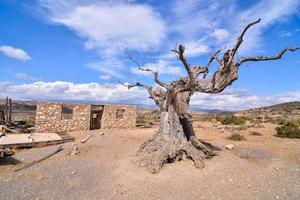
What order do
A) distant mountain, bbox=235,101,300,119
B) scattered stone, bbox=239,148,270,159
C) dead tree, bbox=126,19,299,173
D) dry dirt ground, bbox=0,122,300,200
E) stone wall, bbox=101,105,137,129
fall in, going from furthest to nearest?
distant mountain, bbox=235,101,300,119 < stone wall, bbox=101,105,137,129 < scattered stone, bbox=239,148,270,159 < dead tree, bbox=126,19,299,173 < dry dirt ground, bbox=0,122,300,200

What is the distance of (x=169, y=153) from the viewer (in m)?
9.15

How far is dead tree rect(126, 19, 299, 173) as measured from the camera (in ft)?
26.8

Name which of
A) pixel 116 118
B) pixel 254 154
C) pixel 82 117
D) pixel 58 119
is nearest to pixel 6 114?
pixel 58 119

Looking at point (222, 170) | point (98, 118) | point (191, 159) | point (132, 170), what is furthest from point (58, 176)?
point (98, 118)

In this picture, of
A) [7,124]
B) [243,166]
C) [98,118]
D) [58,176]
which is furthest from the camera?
[98,118]

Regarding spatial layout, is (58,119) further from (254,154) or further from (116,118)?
(254,154)

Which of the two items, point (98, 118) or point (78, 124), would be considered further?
point (98, 118)

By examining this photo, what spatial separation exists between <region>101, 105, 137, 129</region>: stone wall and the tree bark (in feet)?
32.0

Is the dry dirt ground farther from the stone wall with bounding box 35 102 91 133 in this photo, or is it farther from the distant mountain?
the distant mountain

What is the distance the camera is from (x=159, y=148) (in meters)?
9.83

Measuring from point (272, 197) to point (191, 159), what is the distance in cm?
314

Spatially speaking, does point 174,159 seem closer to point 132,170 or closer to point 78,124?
point 132,170

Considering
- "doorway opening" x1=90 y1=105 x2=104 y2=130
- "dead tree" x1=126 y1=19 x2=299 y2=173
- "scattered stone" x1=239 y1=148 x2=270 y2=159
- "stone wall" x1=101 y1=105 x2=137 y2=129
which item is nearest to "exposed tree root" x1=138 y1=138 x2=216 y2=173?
"dead tree" x1=126 y1=19 x2=299 y2=173

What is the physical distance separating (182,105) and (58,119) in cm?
Result: 1026
